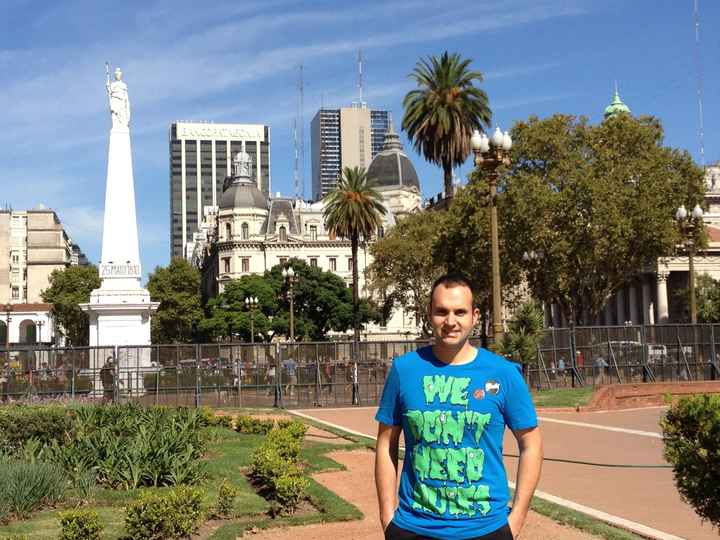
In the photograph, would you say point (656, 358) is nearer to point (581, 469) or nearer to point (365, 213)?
point (581, 469)

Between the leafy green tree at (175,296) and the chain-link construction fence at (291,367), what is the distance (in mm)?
69277

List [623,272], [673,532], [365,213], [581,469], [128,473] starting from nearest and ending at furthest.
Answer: [673,532] → [128,473] → [581,469] → [623,272] → [365,213]

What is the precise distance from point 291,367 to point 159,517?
22506 millimetres

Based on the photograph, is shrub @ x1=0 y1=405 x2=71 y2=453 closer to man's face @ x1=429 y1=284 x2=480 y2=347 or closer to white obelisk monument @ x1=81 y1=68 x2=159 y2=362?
man's face @ x1=429 y1=284 x2=480 y2=347

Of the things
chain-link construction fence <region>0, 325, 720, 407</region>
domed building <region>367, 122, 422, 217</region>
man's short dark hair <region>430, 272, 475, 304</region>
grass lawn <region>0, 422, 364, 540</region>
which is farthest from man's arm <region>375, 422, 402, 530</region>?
domed building <region>367, 122, 422, 217</region>

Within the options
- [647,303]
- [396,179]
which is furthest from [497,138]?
[396,179]

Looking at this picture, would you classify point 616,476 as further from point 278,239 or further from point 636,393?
point 278,239

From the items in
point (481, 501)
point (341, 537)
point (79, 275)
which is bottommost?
point (341, 537)

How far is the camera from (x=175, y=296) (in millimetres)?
99062

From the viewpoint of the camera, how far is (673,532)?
30.7 feet

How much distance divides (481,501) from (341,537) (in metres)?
5.68

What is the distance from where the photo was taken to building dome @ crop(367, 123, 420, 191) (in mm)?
119625

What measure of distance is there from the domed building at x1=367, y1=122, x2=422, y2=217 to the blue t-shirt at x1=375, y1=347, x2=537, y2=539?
108289 mm

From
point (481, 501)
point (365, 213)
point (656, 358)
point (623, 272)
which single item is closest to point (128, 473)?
point (481, 501)
